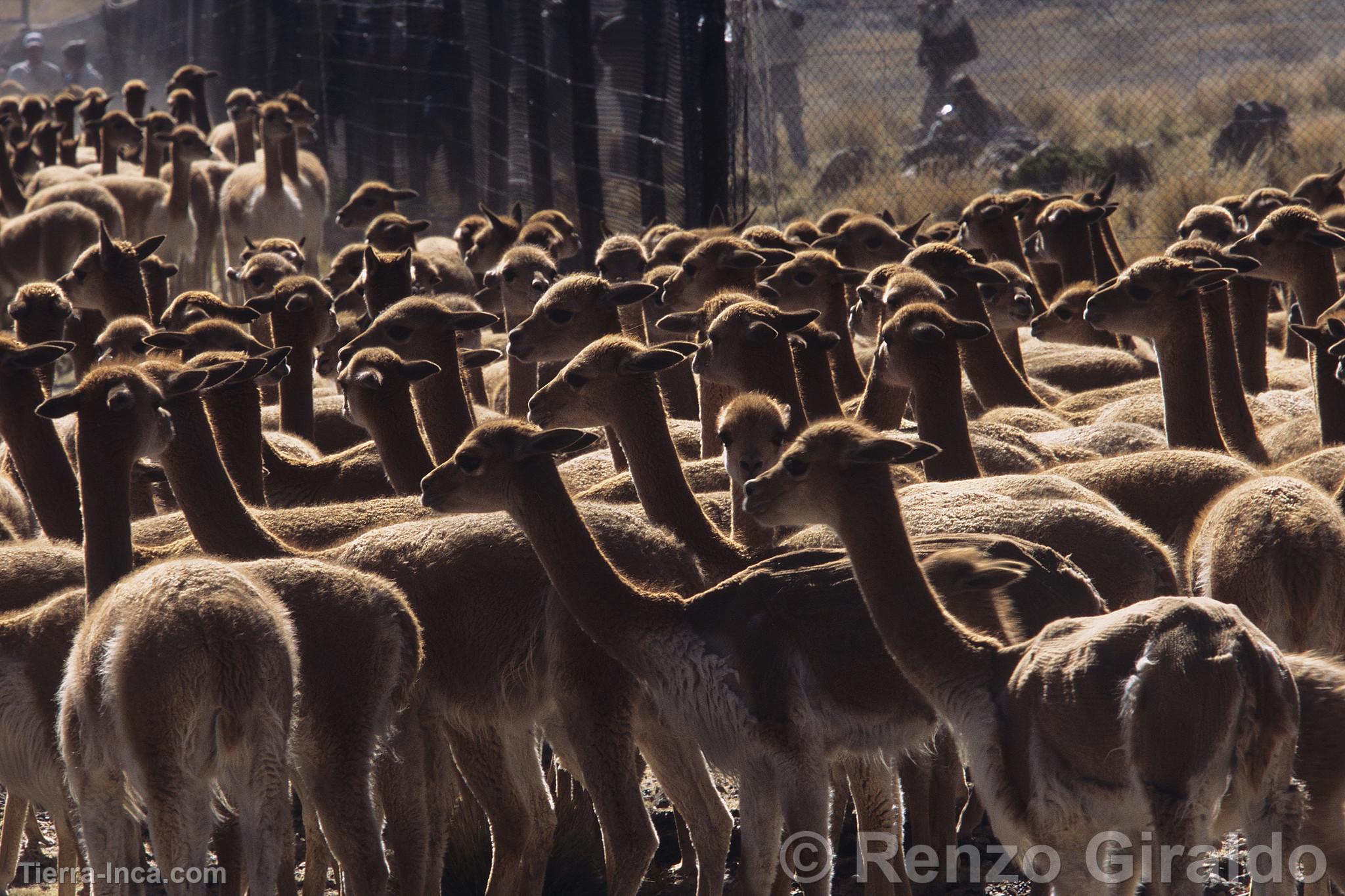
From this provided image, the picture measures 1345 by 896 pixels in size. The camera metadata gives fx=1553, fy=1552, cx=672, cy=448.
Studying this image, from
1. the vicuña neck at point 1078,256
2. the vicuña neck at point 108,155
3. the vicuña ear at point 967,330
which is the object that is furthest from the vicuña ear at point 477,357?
the vicuña neck at point 108,155

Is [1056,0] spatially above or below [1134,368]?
above

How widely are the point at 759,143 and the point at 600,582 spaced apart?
14.8m

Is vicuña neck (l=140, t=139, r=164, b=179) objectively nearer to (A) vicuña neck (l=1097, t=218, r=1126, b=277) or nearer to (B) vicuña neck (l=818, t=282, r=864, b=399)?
(A) vicuña neck (l=1097, t=218, r=1126, b=277)

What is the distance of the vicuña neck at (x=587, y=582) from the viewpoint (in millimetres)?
4777

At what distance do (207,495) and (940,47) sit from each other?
21312 mm

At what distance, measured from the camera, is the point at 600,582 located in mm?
4816

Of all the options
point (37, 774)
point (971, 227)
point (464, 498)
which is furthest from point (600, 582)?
point (971, 227)

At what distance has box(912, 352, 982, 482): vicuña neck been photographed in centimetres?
652

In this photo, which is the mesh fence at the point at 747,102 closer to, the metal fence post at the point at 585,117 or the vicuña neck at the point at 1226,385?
the metal fence post at the point at 585,117

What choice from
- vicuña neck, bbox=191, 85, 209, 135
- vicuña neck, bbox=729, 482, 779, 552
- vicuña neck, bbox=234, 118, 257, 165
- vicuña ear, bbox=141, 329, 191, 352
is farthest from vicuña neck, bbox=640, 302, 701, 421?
vicuña neck, bbox=191, 85, 209, 135

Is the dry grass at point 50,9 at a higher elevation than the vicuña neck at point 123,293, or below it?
higher

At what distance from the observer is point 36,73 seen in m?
45.3

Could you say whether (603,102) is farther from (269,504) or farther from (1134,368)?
(269,504)

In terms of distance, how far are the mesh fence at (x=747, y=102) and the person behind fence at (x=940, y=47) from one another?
83 millimetres
